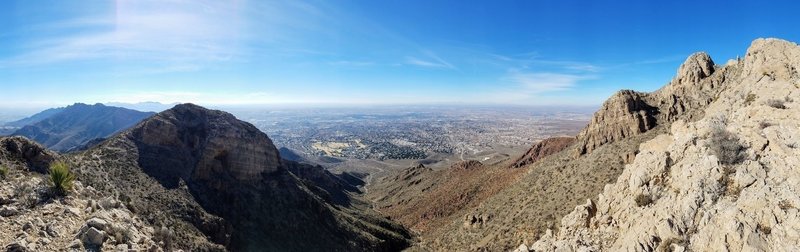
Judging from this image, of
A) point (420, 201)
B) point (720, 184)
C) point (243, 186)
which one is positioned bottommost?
point (420, 201)

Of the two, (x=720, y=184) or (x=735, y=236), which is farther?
(x=720, y=184)

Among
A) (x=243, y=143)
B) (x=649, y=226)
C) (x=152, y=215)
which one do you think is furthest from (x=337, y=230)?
(x=649, y=226)

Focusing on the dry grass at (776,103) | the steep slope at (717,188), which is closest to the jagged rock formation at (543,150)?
the steep slope at (717,188)

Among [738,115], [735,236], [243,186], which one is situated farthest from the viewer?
[243,186]

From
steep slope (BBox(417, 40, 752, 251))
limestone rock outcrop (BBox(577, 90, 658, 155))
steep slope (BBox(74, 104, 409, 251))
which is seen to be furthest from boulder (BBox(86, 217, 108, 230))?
limestone rock outcrop (BBox(577, 90, 658, 155))

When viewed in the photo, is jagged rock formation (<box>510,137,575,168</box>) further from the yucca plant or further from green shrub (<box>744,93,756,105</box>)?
the yucca plant

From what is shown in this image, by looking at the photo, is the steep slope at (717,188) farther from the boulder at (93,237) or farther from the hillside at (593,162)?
the boulder at (93,237)

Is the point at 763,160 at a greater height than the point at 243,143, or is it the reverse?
the point at 763,160

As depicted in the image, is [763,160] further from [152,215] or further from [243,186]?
[243,186]
